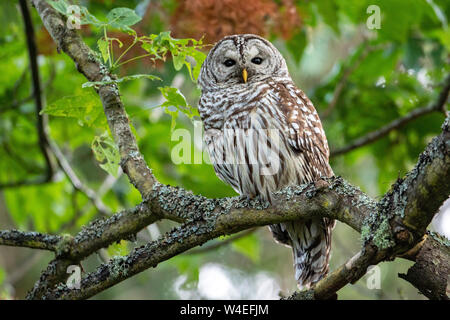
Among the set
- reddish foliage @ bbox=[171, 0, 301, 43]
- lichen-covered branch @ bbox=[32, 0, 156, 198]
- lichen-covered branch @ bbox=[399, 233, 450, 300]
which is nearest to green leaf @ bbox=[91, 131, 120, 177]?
lichen-covered branch @ bbox=[32, 0, 156, 198]

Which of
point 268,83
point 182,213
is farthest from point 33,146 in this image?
point 182,213

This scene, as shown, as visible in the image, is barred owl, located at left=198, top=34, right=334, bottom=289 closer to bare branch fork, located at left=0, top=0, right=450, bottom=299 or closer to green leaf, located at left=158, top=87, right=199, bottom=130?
green leaf, located at left=158, top=87, right=199, bottom=130

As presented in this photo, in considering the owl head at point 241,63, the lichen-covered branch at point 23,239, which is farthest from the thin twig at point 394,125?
the lichen-covered branch at point 23,239

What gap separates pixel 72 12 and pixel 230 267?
228 inches

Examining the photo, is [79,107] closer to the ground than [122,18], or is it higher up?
closer to the ground

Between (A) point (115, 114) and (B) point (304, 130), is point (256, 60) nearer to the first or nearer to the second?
(B) point (304, 130)

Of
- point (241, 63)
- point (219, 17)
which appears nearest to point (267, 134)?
point (241, 63)

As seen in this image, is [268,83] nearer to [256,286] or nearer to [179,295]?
[179,295]

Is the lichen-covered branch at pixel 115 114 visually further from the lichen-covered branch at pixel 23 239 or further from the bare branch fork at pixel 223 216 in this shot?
the lichen-covered branch at pixel 23 239

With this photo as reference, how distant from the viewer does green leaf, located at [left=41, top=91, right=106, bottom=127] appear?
2.76m

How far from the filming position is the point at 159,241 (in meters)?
2.37

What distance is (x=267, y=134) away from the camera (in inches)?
129

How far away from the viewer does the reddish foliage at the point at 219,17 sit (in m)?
3.48

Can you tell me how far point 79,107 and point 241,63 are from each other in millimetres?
1302
